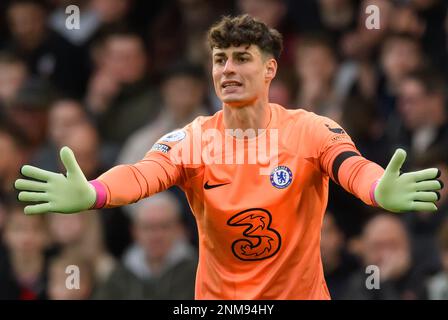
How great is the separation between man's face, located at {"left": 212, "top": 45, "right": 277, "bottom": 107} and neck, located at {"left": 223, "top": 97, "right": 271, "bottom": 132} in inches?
1.5

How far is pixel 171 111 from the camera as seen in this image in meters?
9.38

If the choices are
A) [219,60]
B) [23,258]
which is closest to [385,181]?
[219,60]

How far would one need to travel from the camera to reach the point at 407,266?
834cm

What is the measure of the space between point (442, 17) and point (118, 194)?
15.1ft

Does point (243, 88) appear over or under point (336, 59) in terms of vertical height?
under

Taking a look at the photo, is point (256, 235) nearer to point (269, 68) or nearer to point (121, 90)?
point (269, 68)

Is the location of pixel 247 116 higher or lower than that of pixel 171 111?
lower

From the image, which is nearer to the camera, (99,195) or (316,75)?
(99,195)

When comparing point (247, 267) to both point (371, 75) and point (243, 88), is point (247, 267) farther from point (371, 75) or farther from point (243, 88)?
point (371, 75)

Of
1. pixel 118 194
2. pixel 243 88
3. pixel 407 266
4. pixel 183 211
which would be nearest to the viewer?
pixel 118 194

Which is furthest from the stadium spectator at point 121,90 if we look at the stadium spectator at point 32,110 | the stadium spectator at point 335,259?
the stadium spectator at point 335,259

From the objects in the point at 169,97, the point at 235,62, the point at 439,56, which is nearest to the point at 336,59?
the point at 439,56

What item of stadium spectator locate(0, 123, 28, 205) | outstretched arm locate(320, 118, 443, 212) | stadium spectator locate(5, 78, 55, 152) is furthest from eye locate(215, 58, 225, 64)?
stadium spectator locate(5, 78, 55, 152)

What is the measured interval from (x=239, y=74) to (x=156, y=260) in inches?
134
